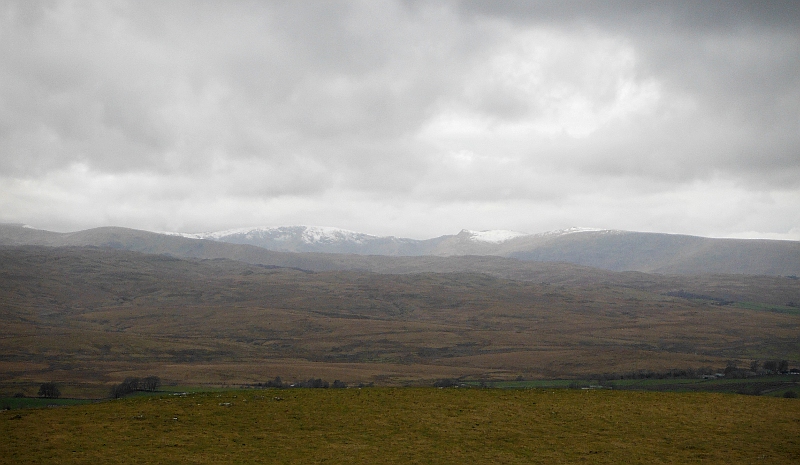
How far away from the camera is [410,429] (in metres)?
37.2

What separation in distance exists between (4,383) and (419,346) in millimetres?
118472

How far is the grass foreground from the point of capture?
3183 cm

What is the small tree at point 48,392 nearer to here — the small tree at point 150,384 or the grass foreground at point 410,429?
the small tree at point 150,384

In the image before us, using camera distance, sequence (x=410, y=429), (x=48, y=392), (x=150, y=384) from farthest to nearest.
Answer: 1. (x=150, y=384)
2. (x=48, y=392)
3. (x=410, y=429)

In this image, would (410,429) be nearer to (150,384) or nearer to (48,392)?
(150,384)

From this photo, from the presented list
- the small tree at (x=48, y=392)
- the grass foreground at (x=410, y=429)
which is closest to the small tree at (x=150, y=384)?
the small tree at (x=48, y=392)

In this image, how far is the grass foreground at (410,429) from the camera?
104 ft

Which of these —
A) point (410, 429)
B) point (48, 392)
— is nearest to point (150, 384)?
point (48, 392)

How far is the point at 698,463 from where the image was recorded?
3153 cm

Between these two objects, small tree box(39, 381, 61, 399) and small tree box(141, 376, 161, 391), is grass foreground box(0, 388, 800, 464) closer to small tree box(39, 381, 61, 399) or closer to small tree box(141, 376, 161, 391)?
small tree box(141, 376, 161, 391)

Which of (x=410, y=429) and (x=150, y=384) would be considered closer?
(x=410, y=429)

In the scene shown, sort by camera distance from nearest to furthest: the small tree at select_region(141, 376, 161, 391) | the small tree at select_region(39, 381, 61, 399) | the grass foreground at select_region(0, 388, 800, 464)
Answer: the grass foreground at select_region(0, 388, 800, 464) → the small tree at select_region(39, 381, 61, 399) → the small tree at select_region(141, 376, 161, 391)

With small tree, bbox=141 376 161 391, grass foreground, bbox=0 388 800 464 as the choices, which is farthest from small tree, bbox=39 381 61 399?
grass foreground, bbox=0 388 800 464

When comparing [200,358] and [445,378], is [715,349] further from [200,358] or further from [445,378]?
[200,358]
